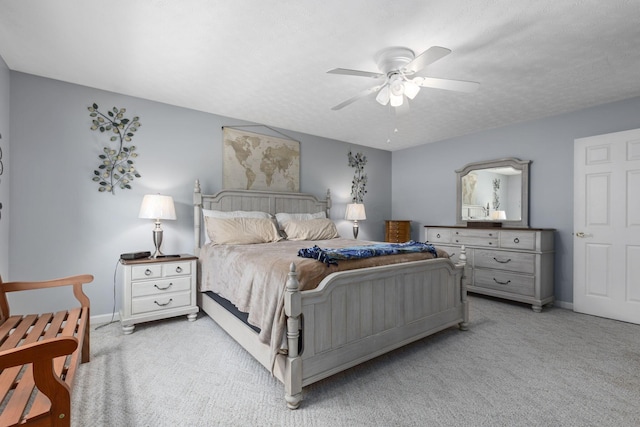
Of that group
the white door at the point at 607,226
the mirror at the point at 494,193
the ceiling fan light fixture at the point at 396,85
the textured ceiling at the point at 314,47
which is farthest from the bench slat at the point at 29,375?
the white door at the point at 607,226

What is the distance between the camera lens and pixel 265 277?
2.11 metres

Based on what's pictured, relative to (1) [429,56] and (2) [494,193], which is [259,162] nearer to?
(1) [429,56]

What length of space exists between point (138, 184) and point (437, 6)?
3323 mm

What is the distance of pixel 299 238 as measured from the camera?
3.81m

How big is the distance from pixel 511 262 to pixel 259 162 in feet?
11.9

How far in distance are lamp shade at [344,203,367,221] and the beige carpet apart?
2.32 metres

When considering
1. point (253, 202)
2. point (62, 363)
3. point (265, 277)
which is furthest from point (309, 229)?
point (62, 363)

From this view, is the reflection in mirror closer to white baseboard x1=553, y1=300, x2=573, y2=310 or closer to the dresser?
the dresser

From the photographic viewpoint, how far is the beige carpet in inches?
67.4

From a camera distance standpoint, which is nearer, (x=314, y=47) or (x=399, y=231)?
(x=314, y=47)

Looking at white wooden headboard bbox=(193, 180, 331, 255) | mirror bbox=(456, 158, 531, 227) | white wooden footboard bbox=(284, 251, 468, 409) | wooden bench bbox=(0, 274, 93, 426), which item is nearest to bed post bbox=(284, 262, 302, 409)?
white wooden footboard bbox=(284, 251, 468, 409)

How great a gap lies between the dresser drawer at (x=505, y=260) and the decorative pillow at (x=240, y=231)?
9.07ft

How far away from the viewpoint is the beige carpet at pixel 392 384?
5.62ft

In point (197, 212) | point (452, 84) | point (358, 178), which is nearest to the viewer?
point (452, 84)
